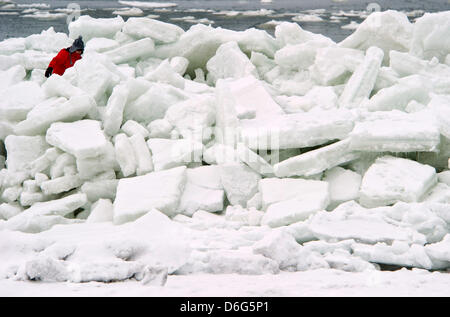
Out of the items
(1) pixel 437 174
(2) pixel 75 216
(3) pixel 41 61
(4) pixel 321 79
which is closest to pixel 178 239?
(2) pixel 75 216

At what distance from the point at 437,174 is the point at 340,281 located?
61.6 inches

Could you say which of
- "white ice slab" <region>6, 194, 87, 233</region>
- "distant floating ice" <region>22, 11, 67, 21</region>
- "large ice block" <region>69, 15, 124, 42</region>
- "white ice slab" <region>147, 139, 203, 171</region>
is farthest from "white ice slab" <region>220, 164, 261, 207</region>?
"distant floating ice" <region>22, 11, 67, 21</region>

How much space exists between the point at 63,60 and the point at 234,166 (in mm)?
2400

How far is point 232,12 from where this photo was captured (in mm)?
22938

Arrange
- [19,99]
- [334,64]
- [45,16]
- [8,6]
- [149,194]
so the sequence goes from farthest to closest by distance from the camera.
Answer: [8,6] → [45,16] → [334,64] → [19,99] → [149,194]

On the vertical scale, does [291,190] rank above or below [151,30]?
below

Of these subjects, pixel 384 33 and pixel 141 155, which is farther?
pixel 384 33

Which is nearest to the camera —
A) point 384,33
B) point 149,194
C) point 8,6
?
point 149,194

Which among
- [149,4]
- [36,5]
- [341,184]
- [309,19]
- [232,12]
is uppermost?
[341,184]

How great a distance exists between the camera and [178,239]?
8.42ft

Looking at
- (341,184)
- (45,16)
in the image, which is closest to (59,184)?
(341,184)

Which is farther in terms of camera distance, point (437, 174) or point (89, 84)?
point (89, 84)

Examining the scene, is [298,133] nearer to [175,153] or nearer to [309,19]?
[175,153]
